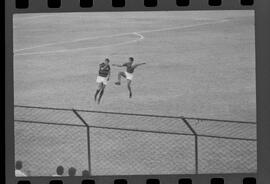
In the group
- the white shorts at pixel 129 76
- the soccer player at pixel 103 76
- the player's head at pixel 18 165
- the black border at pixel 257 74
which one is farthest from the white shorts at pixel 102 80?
the player's head at pixel 18 165

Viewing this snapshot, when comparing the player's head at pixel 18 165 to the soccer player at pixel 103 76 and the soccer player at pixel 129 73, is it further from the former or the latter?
the soccer player at pixel 129 73

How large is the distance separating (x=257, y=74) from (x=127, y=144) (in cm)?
114

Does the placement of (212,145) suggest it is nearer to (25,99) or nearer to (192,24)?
(192,24)

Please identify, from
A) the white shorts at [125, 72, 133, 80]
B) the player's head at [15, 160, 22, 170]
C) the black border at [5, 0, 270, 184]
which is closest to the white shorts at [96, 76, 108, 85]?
the white shorts at [125, 72, 133, 80]

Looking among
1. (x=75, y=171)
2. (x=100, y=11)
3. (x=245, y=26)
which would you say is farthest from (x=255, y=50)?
(x=75, y=171)

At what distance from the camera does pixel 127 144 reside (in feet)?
23.4

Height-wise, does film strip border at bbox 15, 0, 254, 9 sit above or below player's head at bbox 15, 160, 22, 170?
above

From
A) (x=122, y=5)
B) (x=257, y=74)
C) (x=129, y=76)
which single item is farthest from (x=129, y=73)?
(x=257, y=74)

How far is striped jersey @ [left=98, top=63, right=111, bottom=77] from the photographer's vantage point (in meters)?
7.07

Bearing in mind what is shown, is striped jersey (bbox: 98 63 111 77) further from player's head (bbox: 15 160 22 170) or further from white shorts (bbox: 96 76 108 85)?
player's head (bbox: 15 160 22 170)

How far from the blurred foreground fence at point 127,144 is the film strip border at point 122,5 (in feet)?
2.56

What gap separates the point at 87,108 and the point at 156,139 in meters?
0.59

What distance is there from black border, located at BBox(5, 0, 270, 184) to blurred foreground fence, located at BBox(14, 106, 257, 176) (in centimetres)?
5

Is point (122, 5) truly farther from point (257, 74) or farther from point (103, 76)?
point (257, 74)
